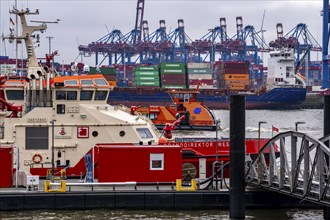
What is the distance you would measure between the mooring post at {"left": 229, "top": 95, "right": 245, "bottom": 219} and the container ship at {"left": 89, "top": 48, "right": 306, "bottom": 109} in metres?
125

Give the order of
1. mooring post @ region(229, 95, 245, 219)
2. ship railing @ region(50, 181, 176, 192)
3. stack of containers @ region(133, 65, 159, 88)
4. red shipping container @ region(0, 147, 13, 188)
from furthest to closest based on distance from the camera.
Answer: stack of containers @ region(133, 65, 159, 88) < red shipping container @ region(0, 147, 13, 188) < ship railing @ region(50, 181, 176, 192) < mooring post @ region(229, 95, 245, 219)

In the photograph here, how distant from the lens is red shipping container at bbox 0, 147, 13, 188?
32812 millimetres

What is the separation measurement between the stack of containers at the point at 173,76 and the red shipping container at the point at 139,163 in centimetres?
15523

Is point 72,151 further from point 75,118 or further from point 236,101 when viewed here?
point 236,101

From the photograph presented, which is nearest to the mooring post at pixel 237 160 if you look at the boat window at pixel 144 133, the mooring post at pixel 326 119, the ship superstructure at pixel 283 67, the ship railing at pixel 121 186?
the mooring post at pixel 326 119

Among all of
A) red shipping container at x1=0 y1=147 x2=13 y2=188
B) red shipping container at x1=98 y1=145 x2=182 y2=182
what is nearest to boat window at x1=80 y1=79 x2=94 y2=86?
red shipping container at x1=98 y1=145 x2=182 y2=182

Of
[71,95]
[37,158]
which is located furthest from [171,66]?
[37,158]

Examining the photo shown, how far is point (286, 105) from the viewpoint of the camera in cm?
17800

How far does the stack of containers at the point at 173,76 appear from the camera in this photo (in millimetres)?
189875

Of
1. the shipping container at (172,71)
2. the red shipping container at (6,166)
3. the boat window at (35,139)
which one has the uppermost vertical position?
the shipping container at (172,71)

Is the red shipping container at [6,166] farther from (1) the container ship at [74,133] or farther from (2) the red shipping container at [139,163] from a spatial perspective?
(2) the red shipping container at [139,163]

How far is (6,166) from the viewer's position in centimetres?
3291

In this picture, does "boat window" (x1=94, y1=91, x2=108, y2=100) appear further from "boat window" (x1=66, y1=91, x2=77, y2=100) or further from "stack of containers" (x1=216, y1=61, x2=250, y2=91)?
"stack of containers" (x1=216, y1=61, x2=250, y2=91)

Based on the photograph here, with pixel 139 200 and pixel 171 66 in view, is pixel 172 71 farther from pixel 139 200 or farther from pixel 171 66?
pixel 139 200
